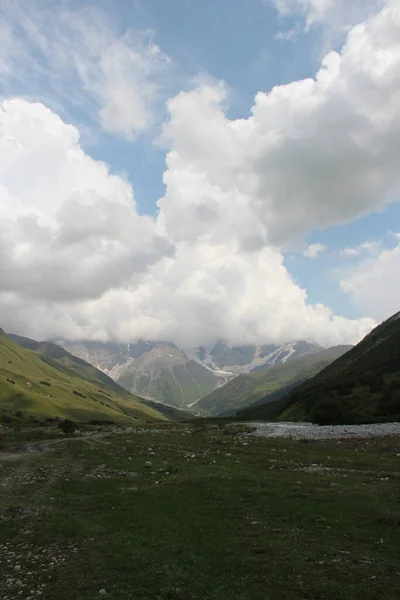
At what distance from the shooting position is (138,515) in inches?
895

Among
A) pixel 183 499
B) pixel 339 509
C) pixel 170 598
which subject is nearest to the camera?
pixel 170 598

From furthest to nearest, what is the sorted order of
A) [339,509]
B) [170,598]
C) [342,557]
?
1. [339,509]
2. [342,557]
3. [170,598]

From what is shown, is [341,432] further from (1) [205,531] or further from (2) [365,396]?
(1) [205,531]

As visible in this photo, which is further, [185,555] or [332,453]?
[332,453]

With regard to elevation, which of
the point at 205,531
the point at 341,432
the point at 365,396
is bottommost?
the point at 205,531

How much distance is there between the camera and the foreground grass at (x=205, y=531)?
14.0 meters

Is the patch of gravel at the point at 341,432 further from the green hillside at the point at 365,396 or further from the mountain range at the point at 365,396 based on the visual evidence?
the green hillside at the point at 365,396

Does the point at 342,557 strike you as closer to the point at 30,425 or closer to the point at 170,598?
the point at 170,598

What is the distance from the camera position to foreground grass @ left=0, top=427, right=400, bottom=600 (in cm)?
1398

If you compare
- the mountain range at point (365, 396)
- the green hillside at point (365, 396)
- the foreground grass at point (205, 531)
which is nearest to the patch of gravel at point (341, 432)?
the mountain range at point (365, 396)

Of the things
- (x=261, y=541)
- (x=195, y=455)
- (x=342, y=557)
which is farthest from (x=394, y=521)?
(x=195, y=455)

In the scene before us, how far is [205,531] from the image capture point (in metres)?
19.6

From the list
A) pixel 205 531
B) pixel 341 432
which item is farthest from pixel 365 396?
pixel 205 531

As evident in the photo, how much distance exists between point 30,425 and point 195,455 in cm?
7049
